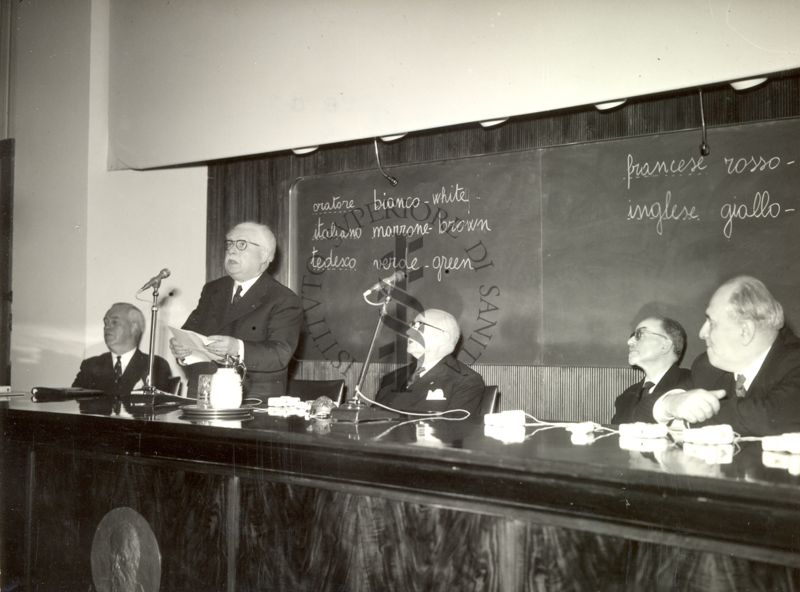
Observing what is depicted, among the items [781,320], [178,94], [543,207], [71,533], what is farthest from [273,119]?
[781,320]

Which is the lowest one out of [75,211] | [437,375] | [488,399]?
[488,399]

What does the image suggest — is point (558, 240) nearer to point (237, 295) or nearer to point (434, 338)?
point (434, 338)

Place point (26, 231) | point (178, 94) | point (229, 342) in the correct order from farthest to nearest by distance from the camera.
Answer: point (26, 231) < point (178, 94) < point (229, 342)

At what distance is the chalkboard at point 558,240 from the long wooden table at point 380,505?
1670 millimetres

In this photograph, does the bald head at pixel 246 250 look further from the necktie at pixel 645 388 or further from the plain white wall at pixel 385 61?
the necktie at pixel 645 388

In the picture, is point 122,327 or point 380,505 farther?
point 122,327

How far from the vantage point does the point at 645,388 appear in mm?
3240

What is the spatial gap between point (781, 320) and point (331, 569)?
1573 mm

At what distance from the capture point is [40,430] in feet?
8.50

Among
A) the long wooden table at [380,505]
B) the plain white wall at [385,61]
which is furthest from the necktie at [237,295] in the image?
the plain white wall at [385,61]

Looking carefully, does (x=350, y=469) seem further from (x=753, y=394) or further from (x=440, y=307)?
(x=440, y=307)

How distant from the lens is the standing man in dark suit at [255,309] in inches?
122

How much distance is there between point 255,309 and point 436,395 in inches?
33.9

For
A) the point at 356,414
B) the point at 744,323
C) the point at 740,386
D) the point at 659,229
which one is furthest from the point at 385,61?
the point at 740,386
